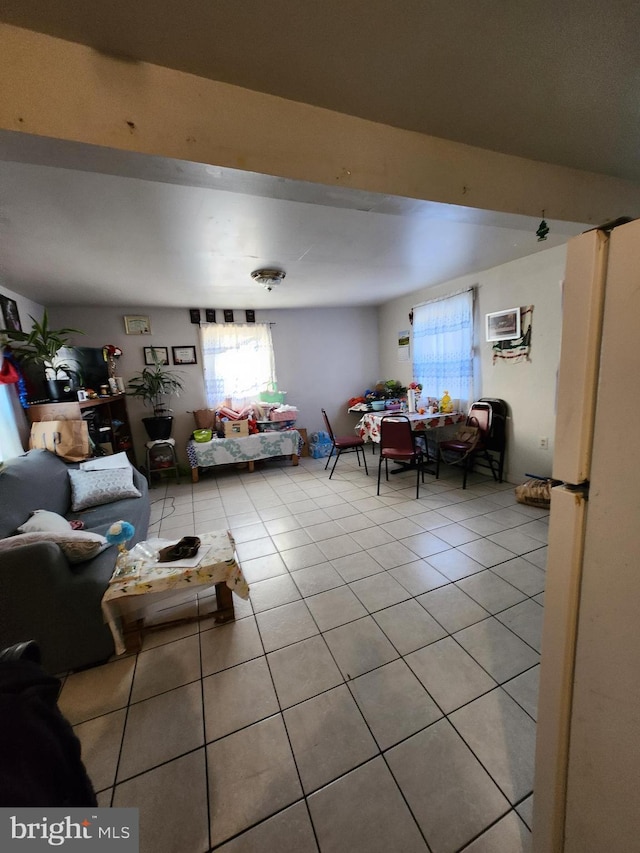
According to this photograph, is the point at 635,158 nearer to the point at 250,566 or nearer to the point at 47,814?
the point at 47,814

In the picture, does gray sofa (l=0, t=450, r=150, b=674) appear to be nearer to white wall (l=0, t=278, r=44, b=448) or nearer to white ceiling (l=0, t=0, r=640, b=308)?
white wall (l=0, t=278, r=44, b=448)

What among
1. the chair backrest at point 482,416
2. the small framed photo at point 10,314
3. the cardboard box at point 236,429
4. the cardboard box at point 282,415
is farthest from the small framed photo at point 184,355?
the chair backrest at point 482,416

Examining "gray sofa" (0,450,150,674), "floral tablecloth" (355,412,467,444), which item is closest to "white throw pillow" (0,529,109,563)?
"gray sofa" (0,450,150,674)

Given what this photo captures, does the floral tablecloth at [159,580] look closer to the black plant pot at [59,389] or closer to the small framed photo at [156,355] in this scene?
the black plant pot at [59,389]

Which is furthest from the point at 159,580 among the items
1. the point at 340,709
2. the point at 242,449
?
the point at 242,449

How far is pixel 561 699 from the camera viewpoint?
691mm

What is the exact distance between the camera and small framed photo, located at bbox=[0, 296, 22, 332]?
2.72m

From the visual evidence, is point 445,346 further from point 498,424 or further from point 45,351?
point 45,351

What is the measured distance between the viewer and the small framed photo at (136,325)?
13.7ft

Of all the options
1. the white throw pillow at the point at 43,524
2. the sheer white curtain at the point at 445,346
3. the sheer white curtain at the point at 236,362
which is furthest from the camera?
the sheer white curtain at the point at 236,362

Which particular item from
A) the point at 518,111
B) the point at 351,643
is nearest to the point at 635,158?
the point at 518,111

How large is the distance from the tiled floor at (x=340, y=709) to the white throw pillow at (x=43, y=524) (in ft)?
2.49

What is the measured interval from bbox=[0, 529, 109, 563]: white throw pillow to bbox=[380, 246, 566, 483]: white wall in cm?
368

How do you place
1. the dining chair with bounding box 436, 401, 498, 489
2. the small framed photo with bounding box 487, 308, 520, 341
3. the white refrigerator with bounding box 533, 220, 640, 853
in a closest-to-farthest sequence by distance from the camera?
1. the white refrigerator with bounding box 533, 220, 640, 853
2. the small framed photo with bounding box 487, 308, 520, 341
3. the dining chair with bounding box 436, 401, 498, 489
